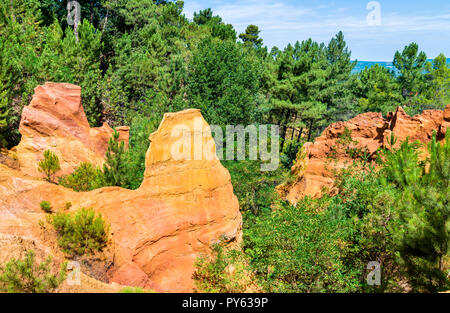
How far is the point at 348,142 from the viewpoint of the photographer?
23.0 meters

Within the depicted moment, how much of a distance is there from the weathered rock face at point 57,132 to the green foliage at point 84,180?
10.0 feet

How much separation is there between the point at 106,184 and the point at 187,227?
19.2 ft

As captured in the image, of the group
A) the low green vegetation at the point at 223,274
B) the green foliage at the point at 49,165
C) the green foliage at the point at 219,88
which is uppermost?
the green foliage at the point at 219,88

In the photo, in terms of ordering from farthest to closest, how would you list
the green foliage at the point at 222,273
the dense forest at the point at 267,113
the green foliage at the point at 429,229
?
the green foliage at the point at 222,273 < the dense forest at the point at 267,113 < the green foliage at the point at 429,229

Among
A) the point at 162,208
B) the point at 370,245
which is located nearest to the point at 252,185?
the point at 162,208

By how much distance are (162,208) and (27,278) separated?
6168 mm

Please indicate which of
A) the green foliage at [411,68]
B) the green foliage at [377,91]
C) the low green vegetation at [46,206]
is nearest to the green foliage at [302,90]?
the green foliage at [377,91]

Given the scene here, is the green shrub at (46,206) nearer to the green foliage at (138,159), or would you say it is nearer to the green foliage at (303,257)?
the green foliage at (138,159)

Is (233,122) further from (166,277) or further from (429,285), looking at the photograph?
(429,285)

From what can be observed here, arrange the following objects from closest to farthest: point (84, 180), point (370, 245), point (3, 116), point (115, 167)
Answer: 1. point (370, 245)
2. point (115, 167)
3. point (84, 180)
4. point (3, 116)

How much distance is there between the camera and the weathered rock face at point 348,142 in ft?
69.8

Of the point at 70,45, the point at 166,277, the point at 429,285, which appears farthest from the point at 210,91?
the point at 429,285

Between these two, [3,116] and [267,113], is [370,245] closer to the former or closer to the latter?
Answer: [3,116]
